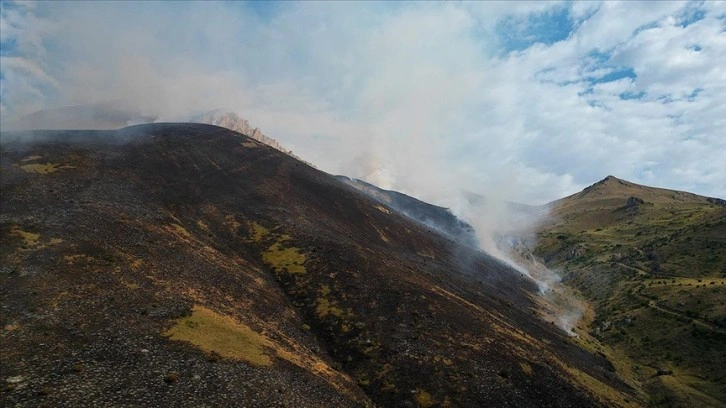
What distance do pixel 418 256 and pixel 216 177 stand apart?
52.7 metres

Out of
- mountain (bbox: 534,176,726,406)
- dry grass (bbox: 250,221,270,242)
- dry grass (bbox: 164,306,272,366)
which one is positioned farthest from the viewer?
dry grass (bbox: 250,221,270,242)

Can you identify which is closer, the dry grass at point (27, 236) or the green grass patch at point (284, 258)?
the dry grass at point (27, 236)

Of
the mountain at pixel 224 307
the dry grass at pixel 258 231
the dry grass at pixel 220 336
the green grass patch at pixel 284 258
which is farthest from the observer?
the dry grass at pixel 258 231

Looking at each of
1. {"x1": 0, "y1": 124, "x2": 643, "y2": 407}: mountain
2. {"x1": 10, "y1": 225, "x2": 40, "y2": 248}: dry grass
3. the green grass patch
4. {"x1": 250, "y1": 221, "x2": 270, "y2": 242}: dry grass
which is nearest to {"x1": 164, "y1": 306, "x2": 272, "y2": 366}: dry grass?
{"x1": 0, "y1": 124, "x2": 643, "y2": 407}: mountain

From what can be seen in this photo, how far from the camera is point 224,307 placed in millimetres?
52250

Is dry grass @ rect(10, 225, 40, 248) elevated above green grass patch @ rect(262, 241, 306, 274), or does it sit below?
below

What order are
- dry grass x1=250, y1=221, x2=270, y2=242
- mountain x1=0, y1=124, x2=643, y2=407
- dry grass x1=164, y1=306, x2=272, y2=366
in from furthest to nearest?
dry grass x1=250, y1=221, x2=270, y2=242, dry grass x1=164, y1=306, x2=272, y2=366, mountain x1=0, y1=124, x2=643, y2=407

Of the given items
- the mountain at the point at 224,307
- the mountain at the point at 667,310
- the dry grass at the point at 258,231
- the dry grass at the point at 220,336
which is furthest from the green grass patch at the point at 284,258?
the mountain at the point at 667,310

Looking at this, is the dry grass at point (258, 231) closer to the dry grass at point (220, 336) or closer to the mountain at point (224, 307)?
the mountain at point (224, 307)

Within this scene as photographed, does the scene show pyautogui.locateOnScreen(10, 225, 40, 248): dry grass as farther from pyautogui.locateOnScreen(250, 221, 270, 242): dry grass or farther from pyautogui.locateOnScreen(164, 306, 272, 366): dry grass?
pyautogui.locateOnScreen(250, 221, 270, 242): dry grass

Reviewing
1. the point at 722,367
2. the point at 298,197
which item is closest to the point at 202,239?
the point at 298,197

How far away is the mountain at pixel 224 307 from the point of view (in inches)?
1457

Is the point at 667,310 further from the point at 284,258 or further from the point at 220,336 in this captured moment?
the point at 220,336

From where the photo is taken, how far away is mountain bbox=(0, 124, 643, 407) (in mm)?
37000
